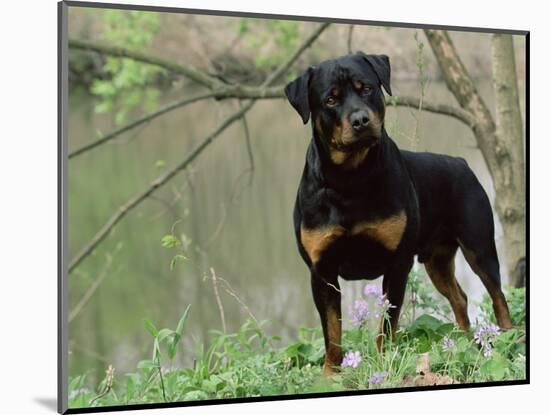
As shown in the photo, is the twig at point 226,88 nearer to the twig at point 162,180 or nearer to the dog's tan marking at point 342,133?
the twig at point 162,180

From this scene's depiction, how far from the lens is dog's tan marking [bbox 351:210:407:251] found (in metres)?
3.73

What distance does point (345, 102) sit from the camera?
3.61 meters

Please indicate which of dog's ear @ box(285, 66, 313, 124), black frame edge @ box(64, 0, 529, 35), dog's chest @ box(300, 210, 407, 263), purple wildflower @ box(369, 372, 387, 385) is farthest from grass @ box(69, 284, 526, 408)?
black frame edge @ box(64, 0, 529, 35)

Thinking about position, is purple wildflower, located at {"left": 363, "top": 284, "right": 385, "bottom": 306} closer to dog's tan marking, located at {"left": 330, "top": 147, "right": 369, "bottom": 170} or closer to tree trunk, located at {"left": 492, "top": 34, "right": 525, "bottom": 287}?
dog's tan marking, located at {"left": 330, "top": 147, "right": 369, "bottom": 170}

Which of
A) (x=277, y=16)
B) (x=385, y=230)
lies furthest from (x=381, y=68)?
(x=385, y=230)

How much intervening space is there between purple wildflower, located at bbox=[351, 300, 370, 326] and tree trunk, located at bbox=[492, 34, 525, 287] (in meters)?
0.84

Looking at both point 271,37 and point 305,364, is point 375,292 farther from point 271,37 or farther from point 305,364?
point 271,37

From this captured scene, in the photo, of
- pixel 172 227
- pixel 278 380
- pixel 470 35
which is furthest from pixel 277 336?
pixel 470 35

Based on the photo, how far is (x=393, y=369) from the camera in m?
3.95

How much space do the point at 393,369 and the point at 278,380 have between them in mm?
452

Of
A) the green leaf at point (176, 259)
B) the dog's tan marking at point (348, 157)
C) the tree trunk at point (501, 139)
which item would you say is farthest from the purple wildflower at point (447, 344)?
the green leaf at point (176, 259)

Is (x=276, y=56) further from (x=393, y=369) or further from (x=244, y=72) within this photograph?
(x=393, y=369)

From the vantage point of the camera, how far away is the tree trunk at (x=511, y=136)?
14.3ft

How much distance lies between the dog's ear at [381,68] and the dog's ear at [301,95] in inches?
8.5
